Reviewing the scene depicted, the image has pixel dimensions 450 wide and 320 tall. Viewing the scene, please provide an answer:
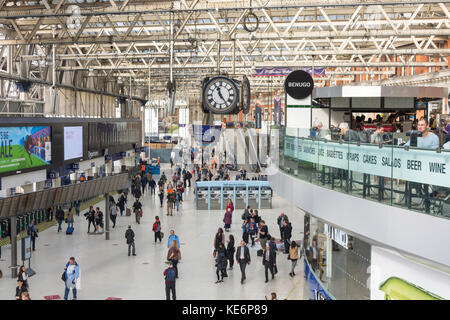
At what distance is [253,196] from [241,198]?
26.8 inches

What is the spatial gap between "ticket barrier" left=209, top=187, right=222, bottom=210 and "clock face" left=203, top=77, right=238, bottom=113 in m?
17.4

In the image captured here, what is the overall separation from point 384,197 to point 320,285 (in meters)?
5.32

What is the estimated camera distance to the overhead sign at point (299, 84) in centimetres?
1842

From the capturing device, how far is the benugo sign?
786 cm

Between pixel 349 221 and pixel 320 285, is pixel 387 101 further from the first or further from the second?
pixel 349 221

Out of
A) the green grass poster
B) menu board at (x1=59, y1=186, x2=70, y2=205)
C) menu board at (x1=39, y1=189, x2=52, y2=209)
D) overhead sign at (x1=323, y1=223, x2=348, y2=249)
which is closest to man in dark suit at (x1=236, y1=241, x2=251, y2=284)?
overhead sign at (x1=323, y1=223, x2=348, y2=249)

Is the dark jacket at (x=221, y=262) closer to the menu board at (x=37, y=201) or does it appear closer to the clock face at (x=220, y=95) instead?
the clock face at (x=220, y=95)

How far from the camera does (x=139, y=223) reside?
26.7 metres

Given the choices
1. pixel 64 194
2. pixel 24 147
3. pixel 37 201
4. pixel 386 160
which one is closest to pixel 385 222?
pixel 386 160

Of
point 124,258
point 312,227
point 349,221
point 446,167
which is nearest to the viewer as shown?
point 446,167

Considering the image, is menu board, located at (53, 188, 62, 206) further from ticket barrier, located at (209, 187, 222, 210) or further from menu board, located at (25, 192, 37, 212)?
ticket barrier, located at (209, 187, 222, 210)

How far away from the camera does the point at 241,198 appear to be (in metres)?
31.7
